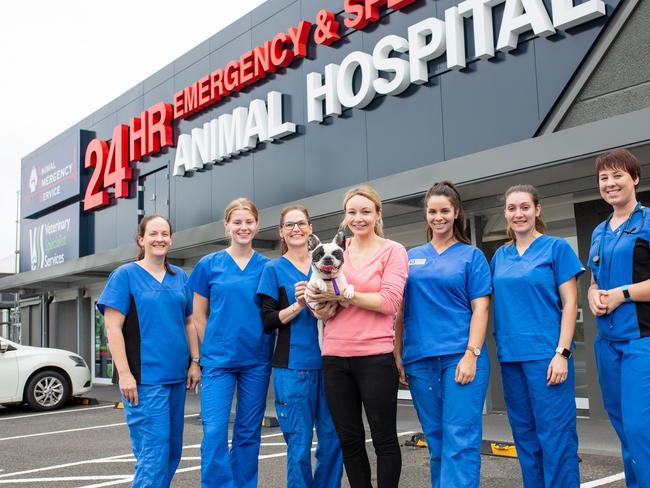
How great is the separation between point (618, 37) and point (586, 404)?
14.2 ft

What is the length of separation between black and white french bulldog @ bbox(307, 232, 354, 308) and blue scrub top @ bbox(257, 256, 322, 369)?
1.75 ft

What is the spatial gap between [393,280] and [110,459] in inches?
174

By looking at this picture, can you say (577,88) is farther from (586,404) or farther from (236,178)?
(236,178)

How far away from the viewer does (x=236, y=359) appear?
406 cm

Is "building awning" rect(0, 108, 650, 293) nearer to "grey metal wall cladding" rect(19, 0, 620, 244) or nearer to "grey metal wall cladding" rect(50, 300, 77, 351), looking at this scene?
"grey metal wall cladding" rect(19, 0, 620, 244)

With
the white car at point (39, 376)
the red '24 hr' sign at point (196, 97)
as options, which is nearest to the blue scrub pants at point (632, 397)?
the red '24 hr' sign at point (196, 97)

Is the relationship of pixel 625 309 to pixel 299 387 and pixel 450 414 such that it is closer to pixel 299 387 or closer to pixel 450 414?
pixel 450 414

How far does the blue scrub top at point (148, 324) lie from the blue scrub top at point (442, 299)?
1.41 meters

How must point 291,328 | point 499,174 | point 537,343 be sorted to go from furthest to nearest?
point 499,174 < point 291,328 < point 537,343

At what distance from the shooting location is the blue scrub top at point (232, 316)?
160 inches

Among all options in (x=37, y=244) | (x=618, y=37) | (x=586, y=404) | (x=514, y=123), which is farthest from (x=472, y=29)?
(x=37, y=244)

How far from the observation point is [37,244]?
20703 millimetres

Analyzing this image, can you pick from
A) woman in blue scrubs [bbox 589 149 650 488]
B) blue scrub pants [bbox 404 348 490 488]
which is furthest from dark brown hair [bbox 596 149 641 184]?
blue scrub pants [bbox 404 348 490 488]

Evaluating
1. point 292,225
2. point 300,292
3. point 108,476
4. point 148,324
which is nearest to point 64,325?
point 108,476
